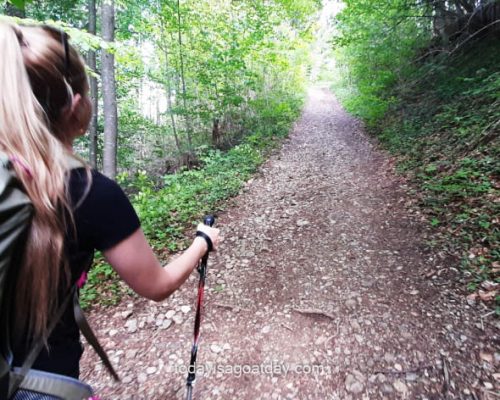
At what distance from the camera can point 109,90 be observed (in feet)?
21.0

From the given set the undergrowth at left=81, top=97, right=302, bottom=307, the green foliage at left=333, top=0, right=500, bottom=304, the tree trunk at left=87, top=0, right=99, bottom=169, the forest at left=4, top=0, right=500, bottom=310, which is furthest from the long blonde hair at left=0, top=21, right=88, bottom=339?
the tree trunk at left=87, top=0, right=99, bottom=169

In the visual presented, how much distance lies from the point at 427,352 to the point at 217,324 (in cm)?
192

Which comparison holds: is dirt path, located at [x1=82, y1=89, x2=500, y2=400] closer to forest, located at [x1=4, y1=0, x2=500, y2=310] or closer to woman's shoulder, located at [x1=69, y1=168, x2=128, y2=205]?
forest, located at [x1=4, y1=0, x2=500, y2=310]

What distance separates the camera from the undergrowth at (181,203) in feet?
11.5

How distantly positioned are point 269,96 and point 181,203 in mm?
8650

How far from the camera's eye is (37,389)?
90 cm

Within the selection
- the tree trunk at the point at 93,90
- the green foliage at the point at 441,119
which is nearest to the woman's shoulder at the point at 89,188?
the green foliage at the point at 441,119

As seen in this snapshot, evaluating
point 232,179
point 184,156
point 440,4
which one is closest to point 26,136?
point 232,179

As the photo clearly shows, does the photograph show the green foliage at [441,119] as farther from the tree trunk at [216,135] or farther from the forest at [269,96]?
the tree trunk at [216,135]

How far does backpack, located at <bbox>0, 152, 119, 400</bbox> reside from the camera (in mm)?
735

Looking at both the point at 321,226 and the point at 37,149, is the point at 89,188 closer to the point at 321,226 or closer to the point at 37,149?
the point at 37,149

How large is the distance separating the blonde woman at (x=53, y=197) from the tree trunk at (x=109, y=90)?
6036mm

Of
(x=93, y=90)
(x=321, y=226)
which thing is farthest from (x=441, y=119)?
(x=93, y=90)

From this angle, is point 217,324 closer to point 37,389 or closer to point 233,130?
point 37,389
